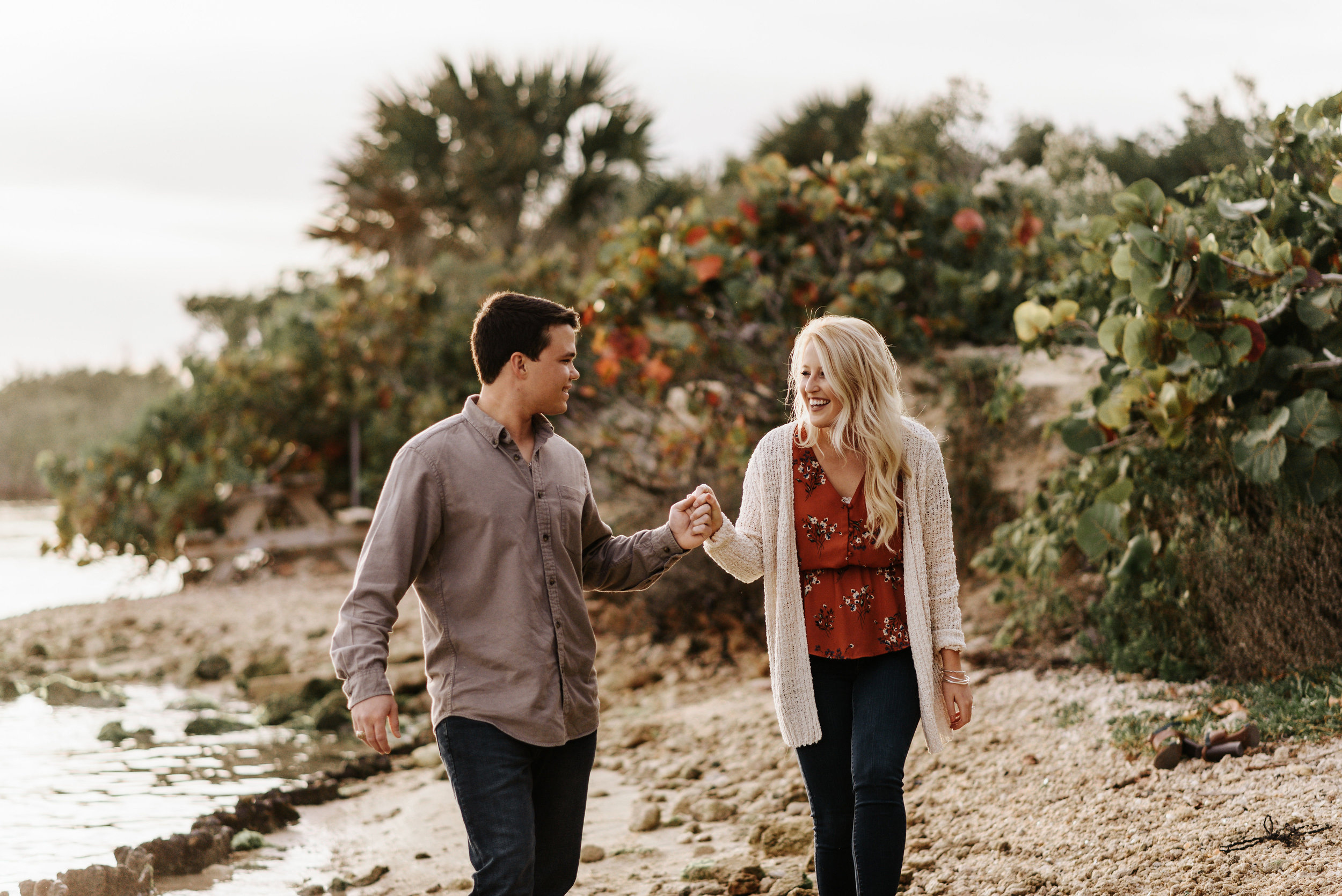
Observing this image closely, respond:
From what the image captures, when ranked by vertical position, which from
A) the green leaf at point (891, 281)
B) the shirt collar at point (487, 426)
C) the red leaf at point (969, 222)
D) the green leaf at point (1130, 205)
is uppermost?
the red leaf at point (969, 222)

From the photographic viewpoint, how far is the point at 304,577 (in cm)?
1187

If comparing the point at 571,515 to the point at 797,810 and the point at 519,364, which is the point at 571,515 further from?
the point at 797,810

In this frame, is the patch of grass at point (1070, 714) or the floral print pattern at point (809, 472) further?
the patch of grass at point (1070, 714)

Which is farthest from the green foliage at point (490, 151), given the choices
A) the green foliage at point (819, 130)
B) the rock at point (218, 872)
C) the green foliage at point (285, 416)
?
the rock at point (218, 872)

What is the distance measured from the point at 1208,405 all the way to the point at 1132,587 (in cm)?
86

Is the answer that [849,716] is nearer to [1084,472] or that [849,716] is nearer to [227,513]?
[1084,472]

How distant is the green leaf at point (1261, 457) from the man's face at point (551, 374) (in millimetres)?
2730

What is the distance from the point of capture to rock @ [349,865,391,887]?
14.0 ft

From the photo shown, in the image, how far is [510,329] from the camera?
8.84ft

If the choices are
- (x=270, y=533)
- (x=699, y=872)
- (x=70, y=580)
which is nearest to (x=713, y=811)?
(x=699, y=872)

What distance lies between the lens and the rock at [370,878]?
4.25 m

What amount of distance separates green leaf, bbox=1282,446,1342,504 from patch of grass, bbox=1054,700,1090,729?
3.77 feet

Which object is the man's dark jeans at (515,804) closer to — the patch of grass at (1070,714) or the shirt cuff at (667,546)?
the shirt cuff at (667,546)

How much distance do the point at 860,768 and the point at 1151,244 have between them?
2.53 metres
